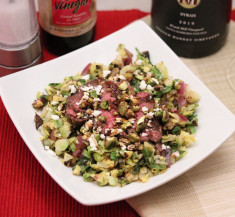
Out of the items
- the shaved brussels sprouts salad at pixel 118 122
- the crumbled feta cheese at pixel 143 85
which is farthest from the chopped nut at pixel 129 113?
the crumbled feta cheese at pixel 143 85

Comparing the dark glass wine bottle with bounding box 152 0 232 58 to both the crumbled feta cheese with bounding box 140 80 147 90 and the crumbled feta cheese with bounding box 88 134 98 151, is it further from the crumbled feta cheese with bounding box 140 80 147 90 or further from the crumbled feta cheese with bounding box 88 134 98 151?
the crumbled feta cheese with bounding box 88 134 98 151

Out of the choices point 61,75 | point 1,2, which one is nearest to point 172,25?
point 61,75

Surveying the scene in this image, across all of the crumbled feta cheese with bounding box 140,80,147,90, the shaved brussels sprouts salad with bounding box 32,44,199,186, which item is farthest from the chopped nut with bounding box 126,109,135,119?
the crumbled feta cheese with bounding box 140,80,147,90

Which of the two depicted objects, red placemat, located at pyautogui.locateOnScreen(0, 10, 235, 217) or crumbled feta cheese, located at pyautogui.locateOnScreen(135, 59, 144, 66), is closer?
red placemat, located at pyautogui.locateOnScreen(0, 10, 235, 217)

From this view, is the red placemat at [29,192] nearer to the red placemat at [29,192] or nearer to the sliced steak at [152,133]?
the red placemat at [29,192]

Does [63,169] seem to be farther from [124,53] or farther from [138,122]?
[124,53]
